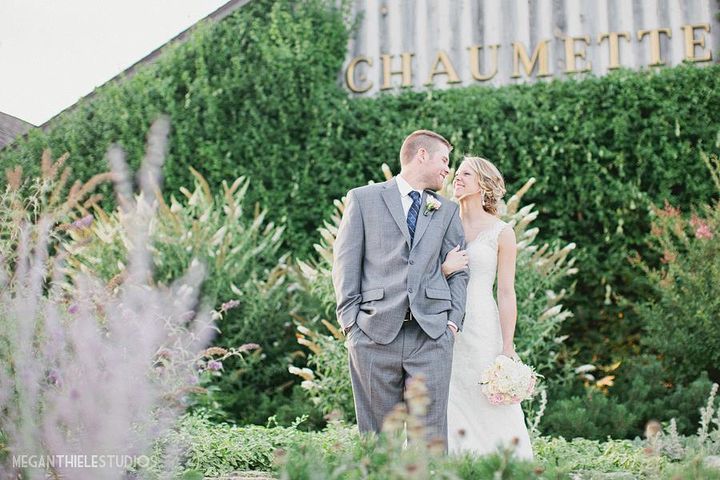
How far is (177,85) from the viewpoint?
9.80 meters

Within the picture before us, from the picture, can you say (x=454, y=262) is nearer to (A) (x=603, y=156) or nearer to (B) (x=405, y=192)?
(B) (x=405, y=192)

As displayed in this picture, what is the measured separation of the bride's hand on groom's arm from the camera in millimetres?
4070

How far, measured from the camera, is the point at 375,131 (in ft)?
30.7

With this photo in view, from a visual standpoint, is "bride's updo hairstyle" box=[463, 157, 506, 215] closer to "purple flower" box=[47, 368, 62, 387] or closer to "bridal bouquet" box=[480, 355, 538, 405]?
"bridal bouquet" box=[480, 355, 538, 405]

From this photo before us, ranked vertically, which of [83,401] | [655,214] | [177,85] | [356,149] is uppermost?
[177,85]

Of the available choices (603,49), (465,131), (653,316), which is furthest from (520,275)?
(603,49)

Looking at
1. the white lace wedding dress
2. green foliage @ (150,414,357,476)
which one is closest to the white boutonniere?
the white lace wedding dress

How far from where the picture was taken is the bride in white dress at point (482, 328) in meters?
4.38

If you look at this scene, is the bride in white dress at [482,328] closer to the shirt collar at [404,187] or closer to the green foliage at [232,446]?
the shirt collar at [404,187]

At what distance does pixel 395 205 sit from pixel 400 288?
1.44 feet

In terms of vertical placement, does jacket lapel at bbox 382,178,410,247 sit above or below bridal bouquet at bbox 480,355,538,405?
above

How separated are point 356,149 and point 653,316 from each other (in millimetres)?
3557

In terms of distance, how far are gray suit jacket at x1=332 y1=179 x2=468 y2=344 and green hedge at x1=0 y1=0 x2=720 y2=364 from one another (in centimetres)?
440

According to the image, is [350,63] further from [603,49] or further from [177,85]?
[603,49]
